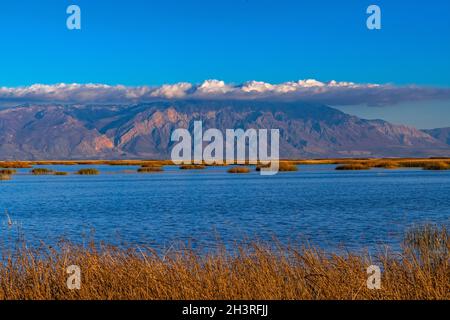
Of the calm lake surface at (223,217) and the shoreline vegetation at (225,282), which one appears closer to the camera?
the shoreline vegetation at (225,282)

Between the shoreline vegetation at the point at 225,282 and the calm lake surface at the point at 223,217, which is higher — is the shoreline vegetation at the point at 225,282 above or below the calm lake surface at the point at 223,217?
above

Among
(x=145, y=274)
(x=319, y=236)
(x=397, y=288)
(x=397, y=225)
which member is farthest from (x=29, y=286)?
(x=397, y=225)

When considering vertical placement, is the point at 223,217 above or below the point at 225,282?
below

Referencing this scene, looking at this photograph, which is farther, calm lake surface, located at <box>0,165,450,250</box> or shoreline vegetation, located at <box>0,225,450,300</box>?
calm lake surface, located at <box>0,165,450,250</box>

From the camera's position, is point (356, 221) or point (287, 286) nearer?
point (287, 286)

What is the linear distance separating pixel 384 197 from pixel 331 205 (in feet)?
34.2

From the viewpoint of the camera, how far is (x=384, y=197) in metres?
57.3

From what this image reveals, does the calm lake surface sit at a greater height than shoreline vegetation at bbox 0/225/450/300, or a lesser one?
lesser

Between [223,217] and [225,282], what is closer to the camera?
[225,282]
